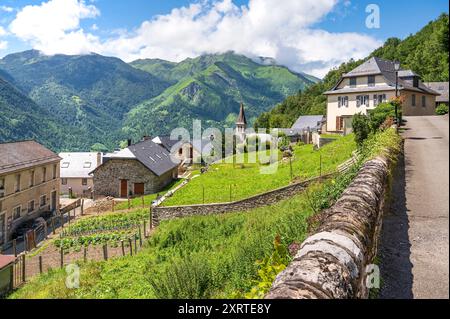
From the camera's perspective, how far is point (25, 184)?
118ft

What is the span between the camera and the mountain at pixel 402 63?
77.6m

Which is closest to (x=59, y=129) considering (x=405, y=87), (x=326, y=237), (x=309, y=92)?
(x=309, y=92)

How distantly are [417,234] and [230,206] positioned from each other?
16553 mm

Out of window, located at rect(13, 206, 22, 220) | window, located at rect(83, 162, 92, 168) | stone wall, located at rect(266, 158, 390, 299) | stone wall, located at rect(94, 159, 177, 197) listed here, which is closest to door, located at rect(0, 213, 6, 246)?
window, located at rect(13, 206, 22, 220)

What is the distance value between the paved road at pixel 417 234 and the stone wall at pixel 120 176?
36.1 meters

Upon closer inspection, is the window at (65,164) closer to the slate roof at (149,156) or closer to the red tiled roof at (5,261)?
the slate roof at (149,156)

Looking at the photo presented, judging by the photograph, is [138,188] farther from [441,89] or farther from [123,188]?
[441,89]

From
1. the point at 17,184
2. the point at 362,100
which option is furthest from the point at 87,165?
the point at 362,100

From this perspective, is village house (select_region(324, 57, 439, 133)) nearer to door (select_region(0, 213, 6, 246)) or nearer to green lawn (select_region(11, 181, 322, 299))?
green lawn (select_region(11, 181, 322, 299))

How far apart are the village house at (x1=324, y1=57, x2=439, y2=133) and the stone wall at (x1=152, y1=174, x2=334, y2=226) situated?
63.4 ft

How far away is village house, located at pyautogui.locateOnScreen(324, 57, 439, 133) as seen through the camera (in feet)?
125
